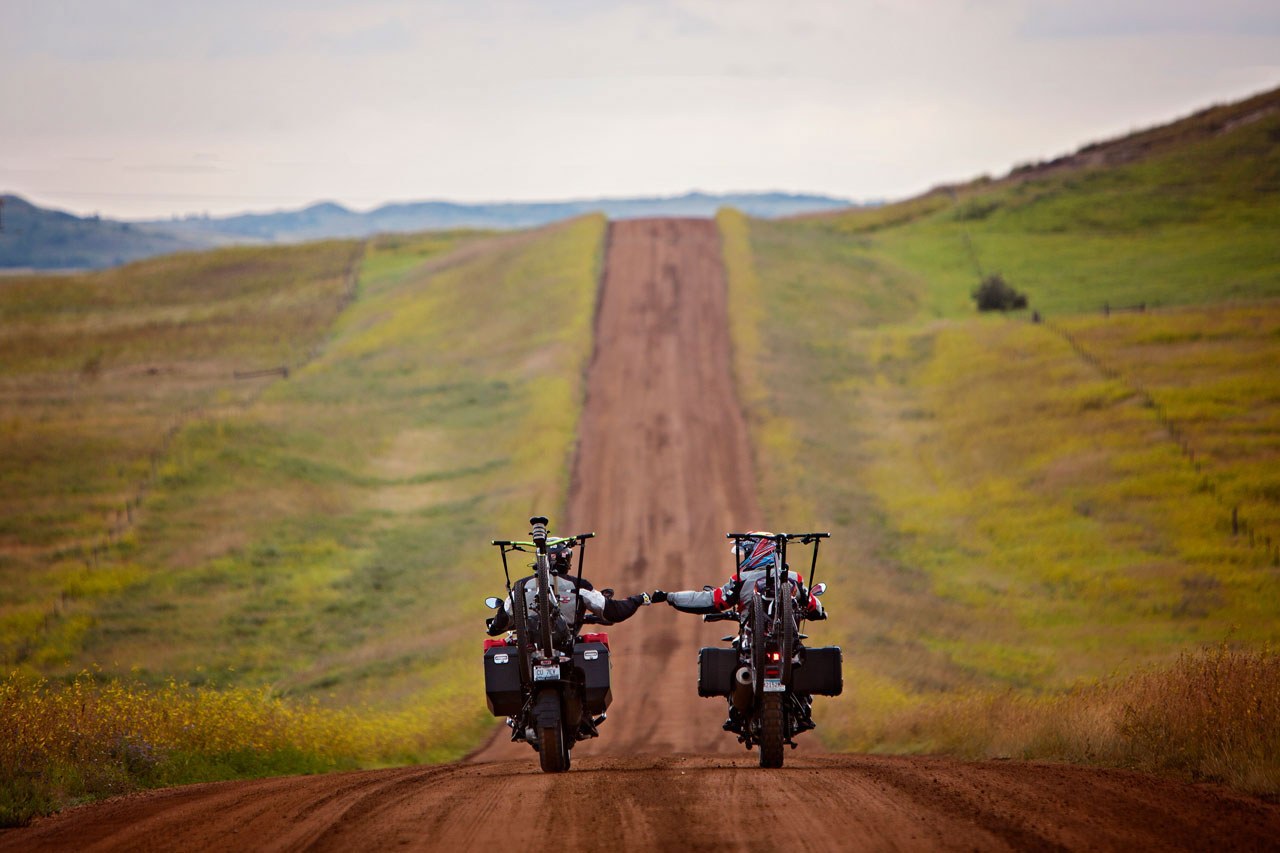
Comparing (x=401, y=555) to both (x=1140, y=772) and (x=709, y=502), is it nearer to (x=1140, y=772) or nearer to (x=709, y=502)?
(x=709, y=502)

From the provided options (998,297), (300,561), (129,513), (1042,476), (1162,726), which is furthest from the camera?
(998,297)

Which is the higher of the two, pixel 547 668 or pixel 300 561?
pixel 547 668

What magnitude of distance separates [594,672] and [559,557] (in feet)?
4.28

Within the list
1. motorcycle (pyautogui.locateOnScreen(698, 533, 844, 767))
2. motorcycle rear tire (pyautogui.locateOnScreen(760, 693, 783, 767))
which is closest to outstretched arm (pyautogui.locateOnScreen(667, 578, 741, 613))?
motorcycle (pyautogui.locateOnScreen(698, 533, 844, 767))

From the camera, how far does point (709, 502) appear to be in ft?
126

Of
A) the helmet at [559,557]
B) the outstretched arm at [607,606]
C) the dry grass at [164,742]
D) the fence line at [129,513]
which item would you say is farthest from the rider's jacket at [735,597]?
the fence line at [129,513]

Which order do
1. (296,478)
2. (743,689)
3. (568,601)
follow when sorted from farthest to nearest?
(296,478), (568,601), (743,689)

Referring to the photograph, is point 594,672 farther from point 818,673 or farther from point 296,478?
point 296,478

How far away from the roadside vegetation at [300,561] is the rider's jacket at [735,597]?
6.46 metres

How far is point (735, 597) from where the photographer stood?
44.9 ft

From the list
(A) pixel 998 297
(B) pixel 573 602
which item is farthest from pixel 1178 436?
(B) pixel 573 602

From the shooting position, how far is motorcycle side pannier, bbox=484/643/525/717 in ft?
44.0

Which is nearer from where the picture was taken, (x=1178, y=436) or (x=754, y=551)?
(x=754, y=551)

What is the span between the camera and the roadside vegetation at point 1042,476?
17312mm
